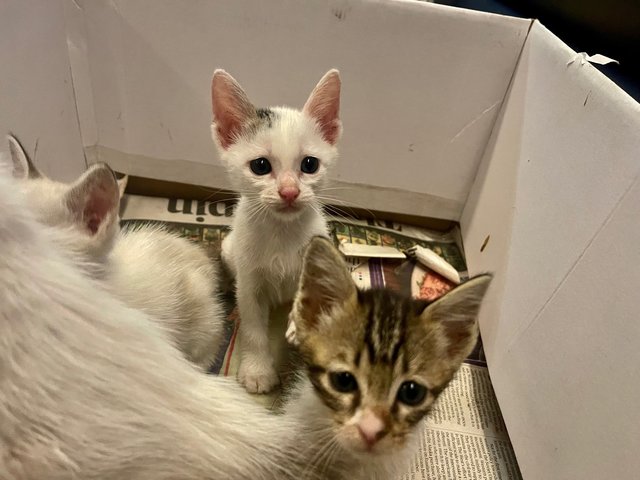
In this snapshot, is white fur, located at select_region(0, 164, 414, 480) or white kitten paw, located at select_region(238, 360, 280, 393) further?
white kitten paw, located at select_region(238, 360, 280, 393)

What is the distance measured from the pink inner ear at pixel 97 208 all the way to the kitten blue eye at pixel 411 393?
523 mm

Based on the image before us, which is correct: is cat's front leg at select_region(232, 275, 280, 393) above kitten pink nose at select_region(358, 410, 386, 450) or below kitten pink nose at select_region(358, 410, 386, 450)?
below

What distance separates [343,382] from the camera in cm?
71

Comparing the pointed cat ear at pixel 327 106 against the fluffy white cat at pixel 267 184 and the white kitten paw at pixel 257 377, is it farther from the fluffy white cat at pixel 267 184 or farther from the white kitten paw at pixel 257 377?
the white kitten paw at pixel 257 377

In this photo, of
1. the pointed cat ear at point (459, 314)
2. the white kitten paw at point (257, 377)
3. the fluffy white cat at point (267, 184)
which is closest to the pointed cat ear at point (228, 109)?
the fluffy white cat at point (267, 184)

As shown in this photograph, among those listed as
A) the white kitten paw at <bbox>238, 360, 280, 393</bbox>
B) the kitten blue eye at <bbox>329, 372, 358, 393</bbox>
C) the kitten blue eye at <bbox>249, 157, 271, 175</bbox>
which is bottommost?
the white kitten paw at <bbox>238, 360, 280, 393</bbox>

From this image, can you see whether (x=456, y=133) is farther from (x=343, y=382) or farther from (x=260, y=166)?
(x=343, y=382)

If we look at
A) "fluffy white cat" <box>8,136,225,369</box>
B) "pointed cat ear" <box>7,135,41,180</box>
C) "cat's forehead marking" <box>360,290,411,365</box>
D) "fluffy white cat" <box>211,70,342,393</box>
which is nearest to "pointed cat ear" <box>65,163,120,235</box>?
"fluffy white cat" <box>8,136,225,369</box>

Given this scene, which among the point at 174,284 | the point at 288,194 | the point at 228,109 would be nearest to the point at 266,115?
the point at 228,109

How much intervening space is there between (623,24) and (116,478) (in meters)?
1.39

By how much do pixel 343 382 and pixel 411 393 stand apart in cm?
9

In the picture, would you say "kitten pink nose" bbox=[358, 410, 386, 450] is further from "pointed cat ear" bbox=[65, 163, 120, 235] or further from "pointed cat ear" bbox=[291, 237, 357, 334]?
"pointed cat ear" bbox=[65, 163, 120, 235]

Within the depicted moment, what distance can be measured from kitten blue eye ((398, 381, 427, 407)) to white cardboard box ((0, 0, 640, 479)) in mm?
296

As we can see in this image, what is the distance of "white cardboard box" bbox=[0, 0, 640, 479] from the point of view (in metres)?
0.84
